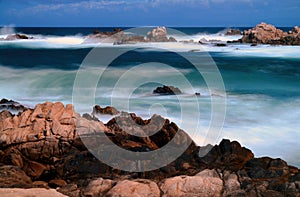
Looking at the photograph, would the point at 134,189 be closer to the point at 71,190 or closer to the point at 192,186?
the point at 192,186

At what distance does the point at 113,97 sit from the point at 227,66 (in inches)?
532

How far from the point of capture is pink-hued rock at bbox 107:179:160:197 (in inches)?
207

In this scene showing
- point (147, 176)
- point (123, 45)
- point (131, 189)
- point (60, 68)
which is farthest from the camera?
point (123, 45)

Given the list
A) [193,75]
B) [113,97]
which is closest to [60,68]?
[193,75]

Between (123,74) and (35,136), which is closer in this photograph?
(35,136)

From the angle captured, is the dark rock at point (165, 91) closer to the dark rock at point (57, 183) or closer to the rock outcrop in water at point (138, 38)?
the dark rock at point (57, 183)

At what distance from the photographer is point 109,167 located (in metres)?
6.39

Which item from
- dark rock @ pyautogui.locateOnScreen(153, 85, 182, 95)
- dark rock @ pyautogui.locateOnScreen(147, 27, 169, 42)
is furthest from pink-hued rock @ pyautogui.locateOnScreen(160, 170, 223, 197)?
dark rock @ pyautogui.locateOnScreen(147, 27, 169, 42)

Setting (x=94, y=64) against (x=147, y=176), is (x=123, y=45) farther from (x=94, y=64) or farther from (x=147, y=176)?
(x=147, y=176)

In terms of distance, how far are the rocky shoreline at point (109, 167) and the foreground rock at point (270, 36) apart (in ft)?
125

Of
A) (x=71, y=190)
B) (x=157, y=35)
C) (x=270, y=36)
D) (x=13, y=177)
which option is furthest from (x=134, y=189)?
(x=270, y=36)

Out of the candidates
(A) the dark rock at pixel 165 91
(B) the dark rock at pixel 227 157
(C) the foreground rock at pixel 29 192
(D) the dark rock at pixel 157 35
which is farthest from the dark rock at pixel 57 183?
(D) the dark rock at pixel 157 35

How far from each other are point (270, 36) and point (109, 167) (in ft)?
145

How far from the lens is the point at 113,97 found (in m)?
14.5
